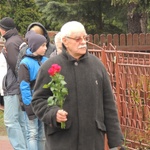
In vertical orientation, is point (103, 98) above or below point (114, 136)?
above

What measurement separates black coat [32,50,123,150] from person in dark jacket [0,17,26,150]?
9.35 feet

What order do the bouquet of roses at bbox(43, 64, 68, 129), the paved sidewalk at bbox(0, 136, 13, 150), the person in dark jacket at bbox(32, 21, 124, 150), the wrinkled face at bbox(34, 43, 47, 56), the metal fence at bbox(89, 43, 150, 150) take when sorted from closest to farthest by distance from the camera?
the bouquet of roses at bbox(43, 64, 68, 129)
the person in dark jacket at bbox(32, 21, 124, 150)
the wrinkled face at bbox(34, 43, 47, 56)
the metal fence at bbox(89, 43, 150, 150)
the paved sidewalk at bbox(0, 136, 13, 150)

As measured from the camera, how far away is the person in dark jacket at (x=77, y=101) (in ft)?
15.3

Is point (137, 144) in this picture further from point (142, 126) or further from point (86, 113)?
point (86, 113)

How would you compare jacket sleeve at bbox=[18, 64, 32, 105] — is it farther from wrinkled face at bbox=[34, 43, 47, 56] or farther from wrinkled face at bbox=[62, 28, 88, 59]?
wrinkled face at bbox=[62, 28, 88, 59]

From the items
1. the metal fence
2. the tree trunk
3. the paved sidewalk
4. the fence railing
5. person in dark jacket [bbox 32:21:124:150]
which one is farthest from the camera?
the tree trunk

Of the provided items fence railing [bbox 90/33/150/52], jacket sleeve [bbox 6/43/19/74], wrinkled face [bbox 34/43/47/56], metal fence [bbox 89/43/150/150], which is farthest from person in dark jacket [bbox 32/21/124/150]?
fence railing [bbox 90/33/150/52]

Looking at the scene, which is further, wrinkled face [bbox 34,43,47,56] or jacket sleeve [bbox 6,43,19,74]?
jacket sleeve [bbox 6,43,19,74]

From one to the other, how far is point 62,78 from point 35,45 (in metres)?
2.48

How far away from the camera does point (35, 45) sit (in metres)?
6.95

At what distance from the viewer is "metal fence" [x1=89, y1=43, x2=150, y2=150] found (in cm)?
758

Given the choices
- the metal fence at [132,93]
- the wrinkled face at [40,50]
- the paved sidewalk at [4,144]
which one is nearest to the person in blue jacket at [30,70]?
the wrinkled face at [40,50]

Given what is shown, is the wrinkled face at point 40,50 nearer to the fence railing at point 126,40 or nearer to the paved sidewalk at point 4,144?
the paved sidewalk at point 4,144

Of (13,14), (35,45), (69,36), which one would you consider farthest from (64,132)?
(13,14)
